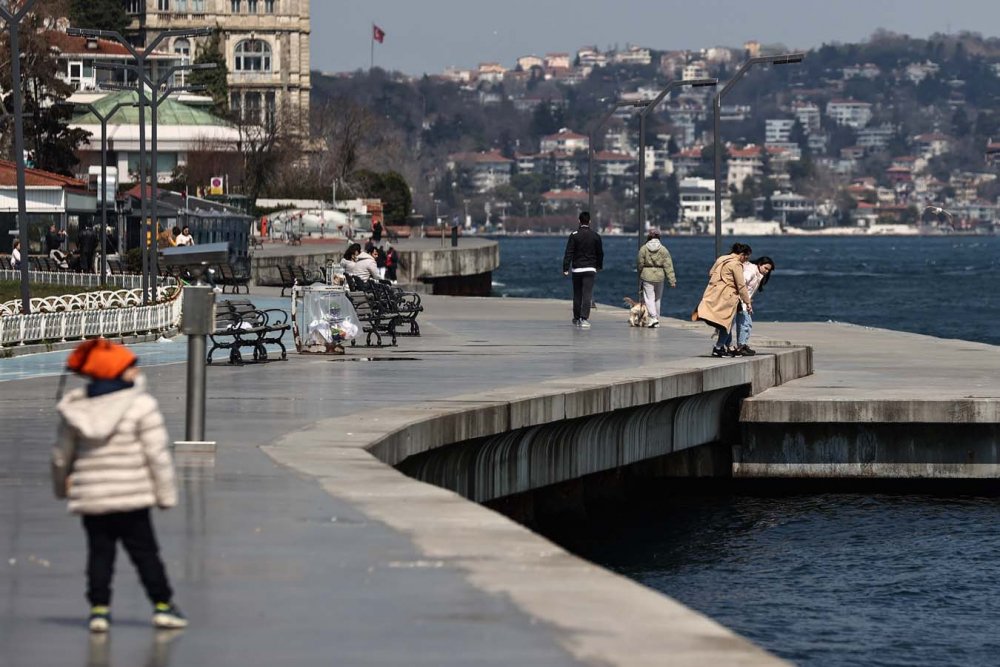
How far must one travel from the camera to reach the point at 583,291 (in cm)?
3216

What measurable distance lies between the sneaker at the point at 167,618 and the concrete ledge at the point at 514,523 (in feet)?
5.02

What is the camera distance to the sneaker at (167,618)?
841cm

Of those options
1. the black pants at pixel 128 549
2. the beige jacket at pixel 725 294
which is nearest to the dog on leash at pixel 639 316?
the beige jacket at pixel 725 294

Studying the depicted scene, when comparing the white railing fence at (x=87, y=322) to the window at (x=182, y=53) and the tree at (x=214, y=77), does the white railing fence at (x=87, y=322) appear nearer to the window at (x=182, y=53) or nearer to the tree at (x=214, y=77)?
the tree at (x=214, y=77)

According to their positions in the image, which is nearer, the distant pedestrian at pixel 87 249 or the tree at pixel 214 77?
the distant pedestrian at pixel 87 249

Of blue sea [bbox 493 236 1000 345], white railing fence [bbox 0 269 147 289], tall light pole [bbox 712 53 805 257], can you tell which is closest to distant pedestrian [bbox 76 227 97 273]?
white railing fence [bbox 0 269 147 289]

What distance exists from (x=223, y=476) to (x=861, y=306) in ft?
283

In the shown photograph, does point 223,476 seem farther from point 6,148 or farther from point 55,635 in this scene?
point 6,148

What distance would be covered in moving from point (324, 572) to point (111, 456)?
60.7 inches

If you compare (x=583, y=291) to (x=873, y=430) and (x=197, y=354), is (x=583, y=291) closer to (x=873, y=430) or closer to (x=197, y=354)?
(x=873, y=430)

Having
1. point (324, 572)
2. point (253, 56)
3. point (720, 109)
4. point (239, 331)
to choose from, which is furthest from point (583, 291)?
point (253, 56)

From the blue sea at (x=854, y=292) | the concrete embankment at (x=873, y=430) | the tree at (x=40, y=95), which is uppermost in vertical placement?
the tree at (x=40, y=95)

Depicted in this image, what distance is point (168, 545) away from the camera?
1027 centimetres

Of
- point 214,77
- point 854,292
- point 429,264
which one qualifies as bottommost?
point 854,292
